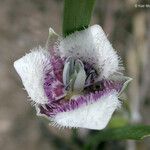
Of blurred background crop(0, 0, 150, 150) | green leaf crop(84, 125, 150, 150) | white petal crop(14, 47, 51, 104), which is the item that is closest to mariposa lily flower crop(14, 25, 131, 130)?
white petal crop(14, 47, 51, 104)

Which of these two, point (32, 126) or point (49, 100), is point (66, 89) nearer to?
point (49, 100)

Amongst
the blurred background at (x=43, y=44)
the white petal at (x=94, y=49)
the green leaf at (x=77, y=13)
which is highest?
the green leaf at (x=77, y=13)

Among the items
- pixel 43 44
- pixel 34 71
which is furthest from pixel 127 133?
pixel 43 44

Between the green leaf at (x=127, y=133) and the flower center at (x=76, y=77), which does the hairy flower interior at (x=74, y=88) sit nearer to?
the flower center at (x=76, y=77)

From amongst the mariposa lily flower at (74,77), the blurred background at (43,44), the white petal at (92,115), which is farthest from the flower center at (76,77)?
the blurred background at (43,44)

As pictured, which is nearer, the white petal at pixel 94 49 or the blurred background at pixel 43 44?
the white petal at pixel 94 49

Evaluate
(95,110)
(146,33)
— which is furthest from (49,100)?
(146,33)

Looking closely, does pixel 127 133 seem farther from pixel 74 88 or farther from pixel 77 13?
pixel 77 13
